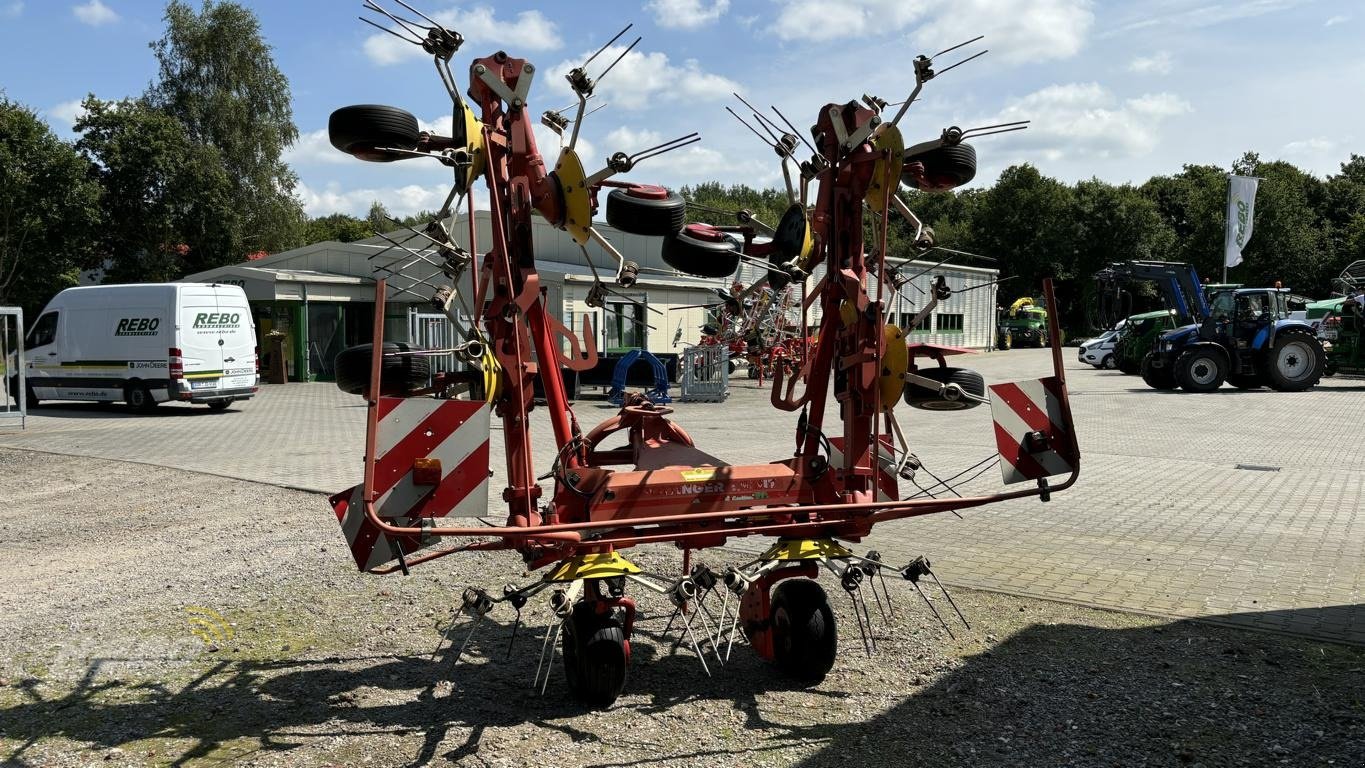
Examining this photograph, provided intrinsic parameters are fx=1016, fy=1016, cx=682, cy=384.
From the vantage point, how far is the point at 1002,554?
7305mm

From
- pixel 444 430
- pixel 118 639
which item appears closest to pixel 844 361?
pixel 444 430

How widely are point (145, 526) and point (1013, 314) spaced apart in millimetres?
48940

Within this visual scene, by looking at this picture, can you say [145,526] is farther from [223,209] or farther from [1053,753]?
[223,209]

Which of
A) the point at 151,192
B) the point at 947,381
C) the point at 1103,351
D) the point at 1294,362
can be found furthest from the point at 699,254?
the point at 151,192

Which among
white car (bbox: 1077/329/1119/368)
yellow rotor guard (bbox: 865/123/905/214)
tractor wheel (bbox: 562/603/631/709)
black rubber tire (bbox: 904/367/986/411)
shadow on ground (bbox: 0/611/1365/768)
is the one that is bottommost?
shadow on ground (bbox: 0/611/1365/768)

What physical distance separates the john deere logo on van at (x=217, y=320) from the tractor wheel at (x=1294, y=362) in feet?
71.9

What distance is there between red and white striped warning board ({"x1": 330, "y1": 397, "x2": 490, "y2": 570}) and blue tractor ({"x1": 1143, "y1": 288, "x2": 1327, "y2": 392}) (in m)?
21.7

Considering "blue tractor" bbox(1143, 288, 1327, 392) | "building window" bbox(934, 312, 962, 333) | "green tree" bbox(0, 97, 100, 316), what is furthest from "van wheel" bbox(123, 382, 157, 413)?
"building window" bbox(934, 312, 962, 333)

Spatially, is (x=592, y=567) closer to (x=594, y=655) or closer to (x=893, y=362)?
(x=594, y=655)

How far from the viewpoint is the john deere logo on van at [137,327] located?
19250 millimetres

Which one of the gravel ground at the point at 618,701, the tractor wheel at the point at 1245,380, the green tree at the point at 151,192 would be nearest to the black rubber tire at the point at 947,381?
the gravel ground at the point at 618,701

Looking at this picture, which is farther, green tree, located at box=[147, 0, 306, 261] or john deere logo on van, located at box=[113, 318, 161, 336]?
green tree, located at box=[147, 0, 306, 261]

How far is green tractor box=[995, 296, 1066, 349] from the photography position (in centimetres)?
5184

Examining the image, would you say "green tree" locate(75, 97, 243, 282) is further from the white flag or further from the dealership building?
the white flag
